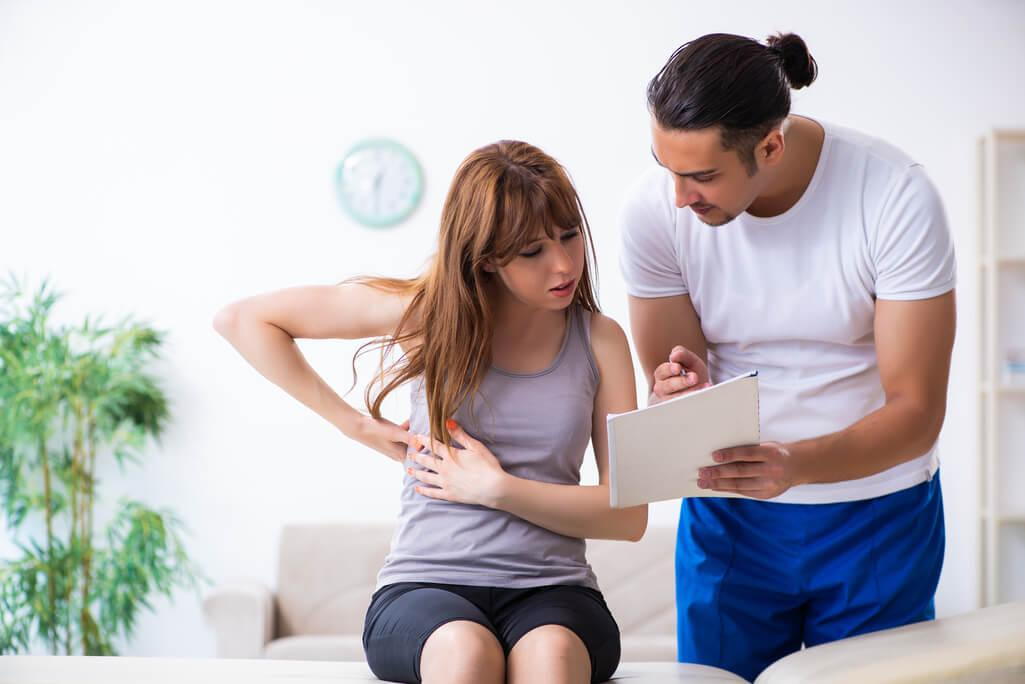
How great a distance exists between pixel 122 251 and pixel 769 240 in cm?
285

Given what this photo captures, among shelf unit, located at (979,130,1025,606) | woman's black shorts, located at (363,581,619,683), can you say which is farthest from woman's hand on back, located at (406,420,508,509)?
shelf unit, located at (979,130,1025,606)

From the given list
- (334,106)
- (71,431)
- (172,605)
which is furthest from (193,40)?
(172,605)

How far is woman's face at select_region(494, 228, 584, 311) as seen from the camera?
1501 mm

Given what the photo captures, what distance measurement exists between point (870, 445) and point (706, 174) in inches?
17.5

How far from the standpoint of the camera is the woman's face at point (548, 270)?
4.92 feet

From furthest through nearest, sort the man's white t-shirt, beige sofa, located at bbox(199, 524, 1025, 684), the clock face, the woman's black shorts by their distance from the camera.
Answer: the clock face, beige sofa, located at bbox(199, 524, 1025, 684), the man's white t-shirt, the woman's black shorts

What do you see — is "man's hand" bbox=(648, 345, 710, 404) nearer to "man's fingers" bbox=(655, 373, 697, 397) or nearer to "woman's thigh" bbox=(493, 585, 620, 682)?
"man's fingers" bbox=(655, 373, 697, 397)

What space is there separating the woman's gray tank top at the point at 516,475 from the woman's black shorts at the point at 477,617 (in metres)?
0.02

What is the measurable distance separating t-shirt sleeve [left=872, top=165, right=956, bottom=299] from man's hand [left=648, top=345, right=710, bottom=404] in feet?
0.98

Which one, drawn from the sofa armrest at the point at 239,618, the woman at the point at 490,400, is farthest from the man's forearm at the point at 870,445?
the sofa armrest at the point at 239,618

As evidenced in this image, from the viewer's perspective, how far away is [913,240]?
1.42 m

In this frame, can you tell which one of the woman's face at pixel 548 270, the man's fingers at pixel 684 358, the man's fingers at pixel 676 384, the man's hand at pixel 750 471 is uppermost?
the woman's face at pixel 548 270

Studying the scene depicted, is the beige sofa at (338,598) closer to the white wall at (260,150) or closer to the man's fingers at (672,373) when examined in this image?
the white wall at (260,150)

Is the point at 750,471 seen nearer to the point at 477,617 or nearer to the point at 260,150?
the point at 477,617
